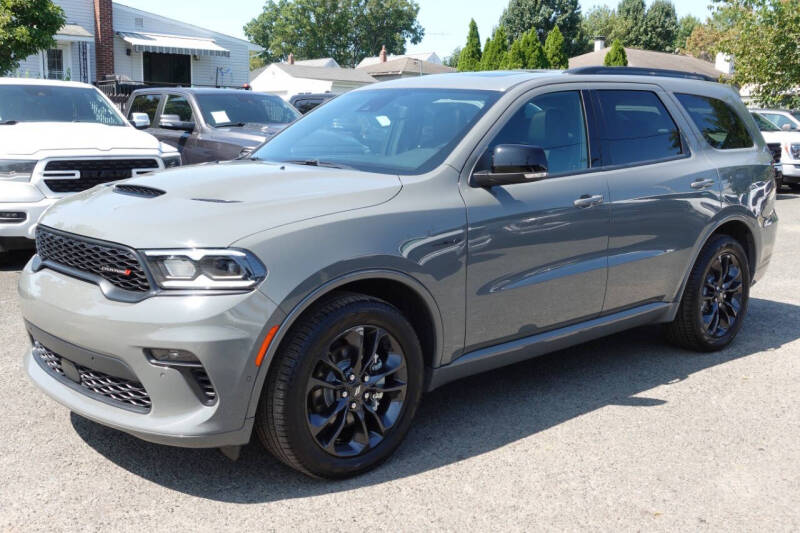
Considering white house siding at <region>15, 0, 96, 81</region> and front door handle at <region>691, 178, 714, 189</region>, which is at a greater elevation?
white house siding at <region>15, 0, 96, 81</region>

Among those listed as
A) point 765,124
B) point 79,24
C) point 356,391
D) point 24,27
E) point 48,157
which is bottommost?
point 356,391

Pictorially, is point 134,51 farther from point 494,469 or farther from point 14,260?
point 494,469

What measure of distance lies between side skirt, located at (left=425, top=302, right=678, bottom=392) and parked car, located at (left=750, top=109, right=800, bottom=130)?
48.8 ft

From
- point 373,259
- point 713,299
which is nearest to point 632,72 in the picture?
point 713,299

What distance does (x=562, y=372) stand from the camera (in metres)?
5.22

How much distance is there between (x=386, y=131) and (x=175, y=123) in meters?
5.99

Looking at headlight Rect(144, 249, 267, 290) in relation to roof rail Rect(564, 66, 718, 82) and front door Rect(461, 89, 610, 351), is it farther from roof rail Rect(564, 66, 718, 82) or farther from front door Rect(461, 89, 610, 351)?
roof rail Rect(564, 66, 718, 82)

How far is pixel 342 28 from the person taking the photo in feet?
292

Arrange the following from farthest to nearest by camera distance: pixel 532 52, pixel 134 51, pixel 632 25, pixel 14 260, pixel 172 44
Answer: pixel 632 25
pixel 532 52
pixel 134 51
pixel 172 44
pixel 14 260

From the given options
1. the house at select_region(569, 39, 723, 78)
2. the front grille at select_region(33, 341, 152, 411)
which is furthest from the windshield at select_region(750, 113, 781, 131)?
the house at select_region(569, 39, 723, 78)

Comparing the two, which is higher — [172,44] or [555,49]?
[555,49]

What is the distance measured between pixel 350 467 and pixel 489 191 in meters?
1.48

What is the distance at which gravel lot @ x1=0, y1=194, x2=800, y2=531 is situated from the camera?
3.33 meters

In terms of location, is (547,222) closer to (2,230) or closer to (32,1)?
(2,230)
